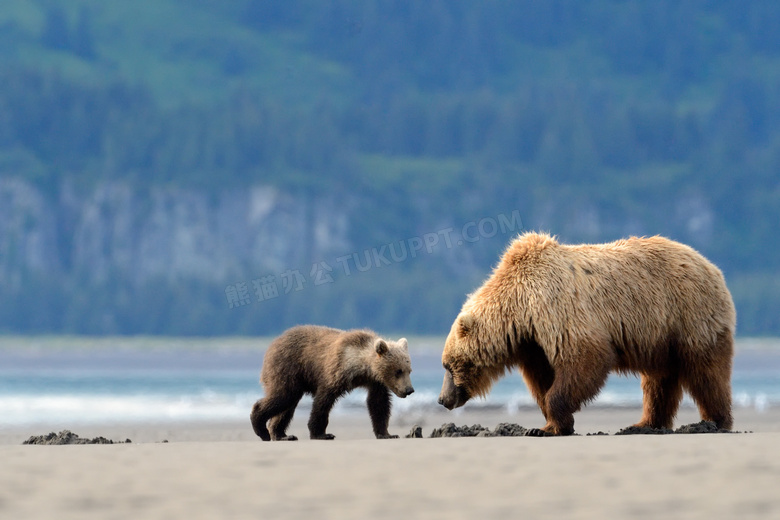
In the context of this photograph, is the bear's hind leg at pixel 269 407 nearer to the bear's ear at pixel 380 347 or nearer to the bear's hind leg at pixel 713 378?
the bear's ear at pixel 380 347

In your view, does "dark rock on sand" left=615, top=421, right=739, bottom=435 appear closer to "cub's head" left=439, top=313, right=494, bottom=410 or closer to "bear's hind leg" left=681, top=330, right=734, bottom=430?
"bear's hind leg" left=681, top=330, right=734, bottom=430

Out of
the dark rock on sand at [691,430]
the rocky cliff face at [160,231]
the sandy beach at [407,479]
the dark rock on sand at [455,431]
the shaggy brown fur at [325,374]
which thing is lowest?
the sandy beach at [407,479]

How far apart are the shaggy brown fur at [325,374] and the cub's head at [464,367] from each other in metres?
1.00

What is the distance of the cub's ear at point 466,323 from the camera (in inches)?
375

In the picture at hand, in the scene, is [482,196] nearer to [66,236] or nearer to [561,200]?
[561,200]

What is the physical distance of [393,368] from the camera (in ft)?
35.4

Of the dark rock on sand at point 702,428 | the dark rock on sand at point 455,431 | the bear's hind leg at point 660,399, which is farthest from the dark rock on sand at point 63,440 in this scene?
the dark rock on sand at point 702,428

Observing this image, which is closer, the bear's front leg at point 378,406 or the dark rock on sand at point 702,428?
the dark rock on sand at point 702,428

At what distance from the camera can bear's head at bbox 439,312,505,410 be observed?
9.57 metres

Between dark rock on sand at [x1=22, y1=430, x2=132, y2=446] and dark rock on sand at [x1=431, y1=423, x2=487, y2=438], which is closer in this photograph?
dark rock on sand at [x1=431, y1=423, x2=487, y2=438]

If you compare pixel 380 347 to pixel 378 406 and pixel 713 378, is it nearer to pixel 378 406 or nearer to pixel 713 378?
pixel 378 406

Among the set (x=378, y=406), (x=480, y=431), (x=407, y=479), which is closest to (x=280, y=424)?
(x=378, y=406)

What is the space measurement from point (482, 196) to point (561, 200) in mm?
7662

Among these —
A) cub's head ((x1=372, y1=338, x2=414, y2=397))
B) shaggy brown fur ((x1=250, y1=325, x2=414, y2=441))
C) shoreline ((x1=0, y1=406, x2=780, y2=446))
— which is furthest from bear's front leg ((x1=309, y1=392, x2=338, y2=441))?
shoreline ((x1=0, y1=406, x2=780, y2=446))
